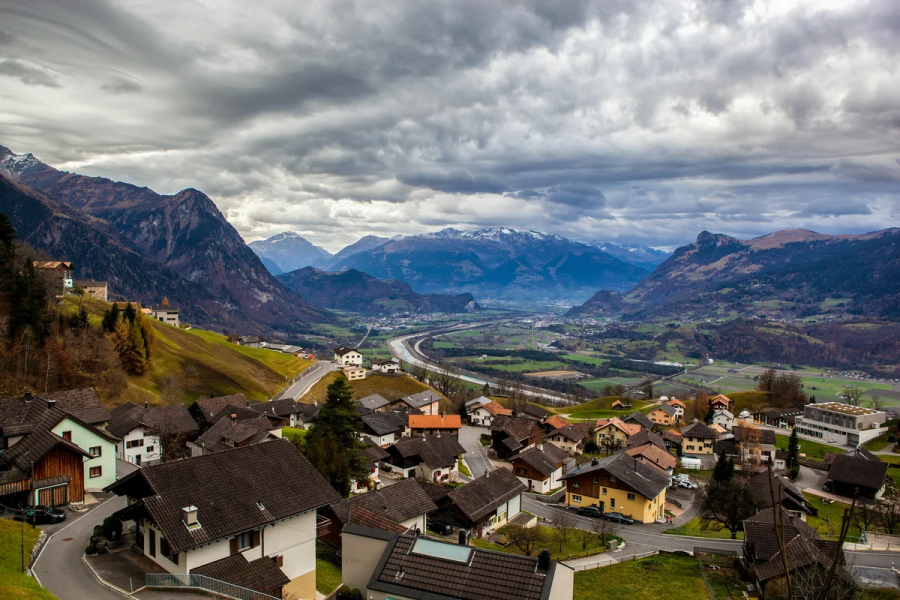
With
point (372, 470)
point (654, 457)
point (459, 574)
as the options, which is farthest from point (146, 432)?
point (654, 457)

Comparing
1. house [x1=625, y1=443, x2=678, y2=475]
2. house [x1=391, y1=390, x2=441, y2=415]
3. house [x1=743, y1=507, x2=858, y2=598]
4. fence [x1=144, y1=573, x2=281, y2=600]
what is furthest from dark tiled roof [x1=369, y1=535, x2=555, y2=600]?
house [x1=391, y1=390, x2=441, y2=415]

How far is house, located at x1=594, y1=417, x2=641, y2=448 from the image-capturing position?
87125 mm

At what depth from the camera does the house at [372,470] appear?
46031 mm

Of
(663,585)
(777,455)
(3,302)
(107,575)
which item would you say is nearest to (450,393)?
(777,455)

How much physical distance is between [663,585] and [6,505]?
3718 cm

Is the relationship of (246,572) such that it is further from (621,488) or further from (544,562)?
(621,488)

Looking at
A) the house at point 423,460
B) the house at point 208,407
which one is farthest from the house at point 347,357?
the house at point 423,460

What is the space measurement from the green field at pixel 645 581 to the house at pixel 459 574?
13276mm

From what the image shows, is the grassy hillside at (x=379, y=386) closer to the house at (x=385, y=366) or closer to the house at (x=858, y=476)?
the house at (x=385, y=366)

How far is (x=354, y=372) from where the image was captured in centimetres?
13550

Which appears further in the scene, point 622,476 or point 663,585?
point 622,476

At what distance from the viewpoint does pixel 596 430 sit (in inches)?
3533

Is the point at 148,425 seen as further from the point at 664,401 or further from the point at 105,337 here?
the point at 664,401

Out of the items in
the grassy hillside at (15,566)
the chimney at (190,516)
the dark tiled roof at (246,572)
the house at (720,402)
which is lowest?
the house at (720,402)
